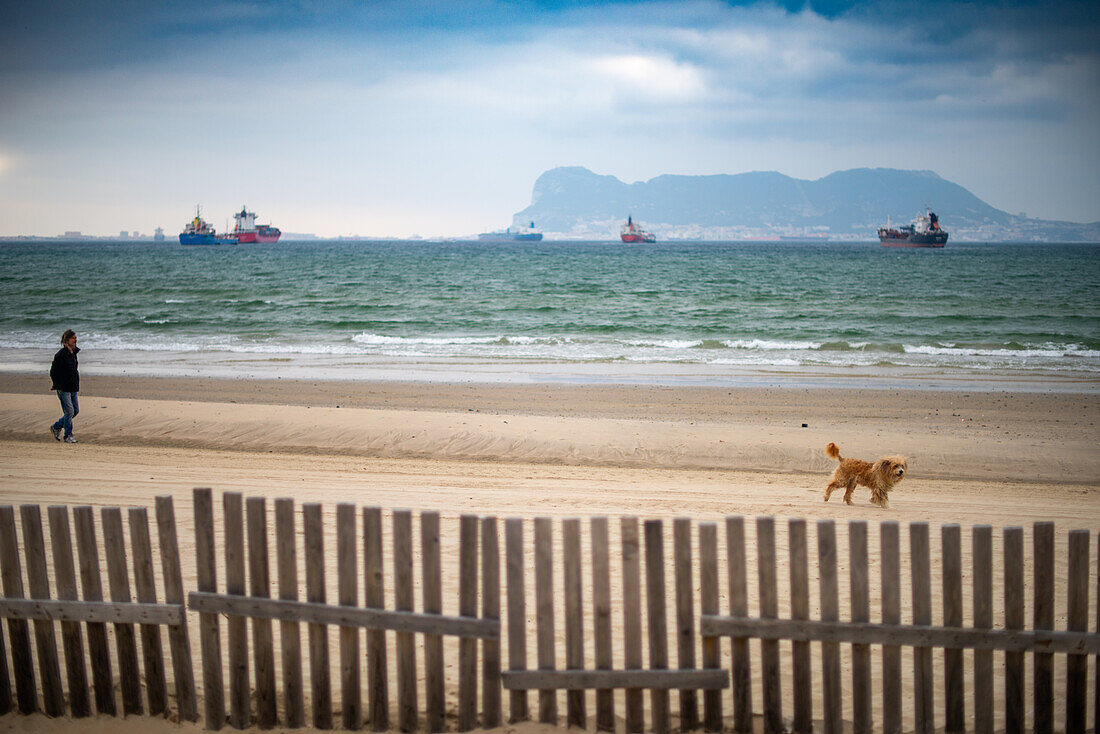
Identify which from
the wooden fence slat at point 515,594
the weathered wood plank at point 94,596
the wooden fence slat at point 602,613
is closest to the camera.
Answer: the wooden fence slat at point 602,613

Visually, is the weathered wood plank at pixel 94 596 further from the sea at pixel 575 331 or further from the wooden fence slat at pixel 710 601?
the sea at pixel 575 331

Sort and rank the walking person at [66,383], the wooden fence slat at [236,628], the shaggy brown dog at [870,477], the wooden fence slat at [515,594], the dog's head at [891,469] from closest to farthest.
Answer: the wooden fence slat at [515,594] → the wooden fence slat at [236,628] → the dog's head at [891,469] → the shaggy brown dog at [870,477] → the walking person at [66,383]

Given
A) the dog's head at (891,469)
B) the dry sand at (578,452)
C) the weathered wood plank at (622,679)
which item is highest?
the weathered wood plank at (622,679)

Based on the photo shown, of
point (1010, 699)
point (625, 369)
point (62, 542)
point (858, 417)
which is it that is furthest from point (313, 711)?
point (625, 369)

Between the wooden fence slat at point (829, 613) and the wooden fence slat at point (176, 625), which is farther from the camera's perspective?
the wooden fence slat at point (176, 625)

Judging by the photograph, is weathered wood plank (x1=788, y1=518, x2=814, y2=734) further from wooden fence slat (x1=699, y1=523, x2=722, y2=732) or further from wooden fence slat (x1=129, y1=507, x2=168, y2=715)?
wooden fence slat (x1=129, y1=507, x2=168, y2=715)

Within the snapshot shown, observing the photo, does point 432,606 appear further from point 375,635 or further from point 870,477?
point 870,477

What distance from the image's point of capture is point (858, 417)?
14.2 metres

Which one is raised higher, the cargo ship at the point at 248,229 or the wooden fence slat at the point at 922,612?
the cargo ship at the point at 248,229

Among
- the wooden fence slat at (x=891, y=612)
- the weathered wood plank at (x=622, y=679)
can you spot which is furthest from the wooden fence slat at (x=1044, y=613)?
the weathered wood plank at (x=622, y=679)

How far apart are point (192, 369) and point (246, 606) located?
18.5 m

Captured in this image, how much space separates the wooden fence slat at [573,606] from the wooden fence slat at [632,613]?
222mm

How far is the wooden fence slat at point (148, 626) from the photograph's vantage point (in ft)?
13.1

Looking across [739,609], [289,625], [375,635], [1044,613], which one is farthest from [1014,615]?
[289,625]
